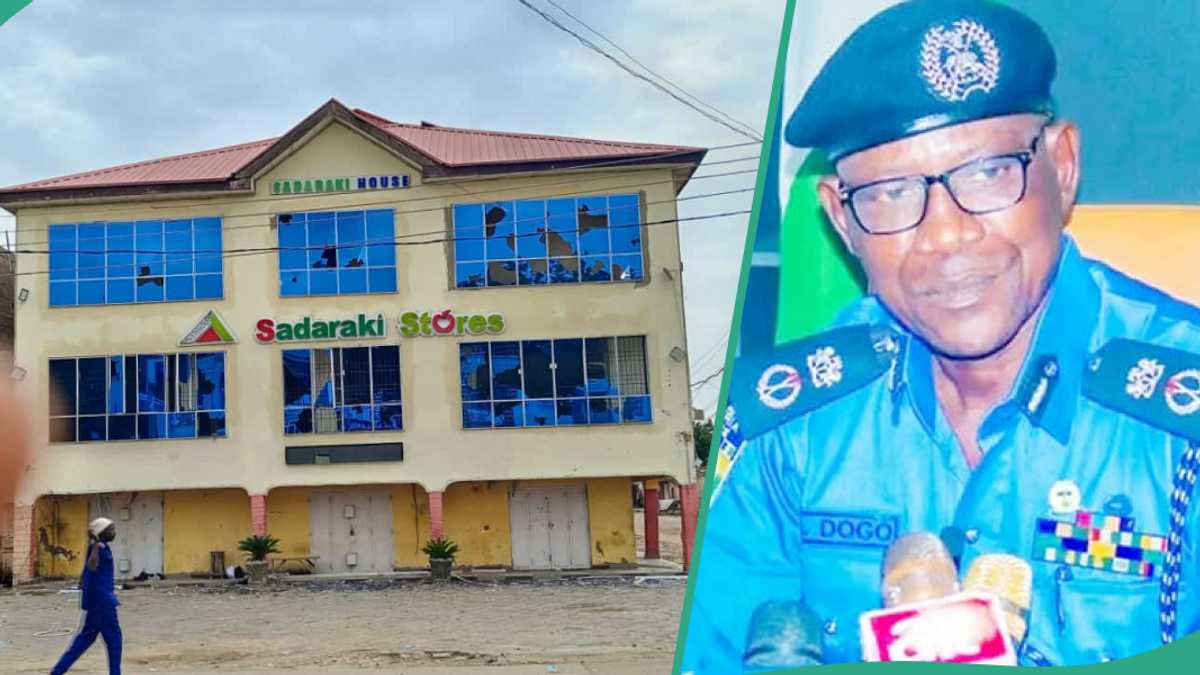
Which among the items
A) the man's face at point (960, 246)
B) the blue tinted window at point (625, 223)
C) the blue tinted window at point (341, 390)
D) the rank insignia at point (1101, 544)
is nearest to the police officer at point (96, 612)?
the man's face at point (960, 246)

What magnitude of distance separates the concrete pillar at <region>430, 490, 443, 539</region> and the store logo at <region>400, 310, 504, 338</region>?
10.8 ft

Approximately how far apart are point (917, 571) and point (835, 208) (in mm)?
3039

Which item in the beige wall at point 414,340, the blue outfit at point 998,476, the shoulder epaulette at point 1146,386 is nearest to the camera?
the blue outfit at point 998,476

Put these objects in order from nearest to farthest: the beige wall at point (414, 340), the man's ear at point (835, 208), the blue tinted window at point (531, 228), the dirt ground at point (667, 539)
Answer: the man's ear at point (835, 208)
the blue tinted window at point (531, 228)
the beige wall at point (414, 340)
the dirt ground at point (667, 539)

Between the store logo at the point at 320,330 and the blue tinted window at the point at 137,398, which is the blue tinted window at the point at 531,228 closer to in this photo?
the store logo at the point at 320,330

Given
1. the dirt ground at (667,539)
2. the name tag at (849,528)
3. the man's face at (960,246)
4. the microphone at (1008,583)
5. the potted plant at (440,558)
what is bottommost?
the dirt ground at (667,539)

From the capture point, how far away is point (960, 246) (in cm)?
947

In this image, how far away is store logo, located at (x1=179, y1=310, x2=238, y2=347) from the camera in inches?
917

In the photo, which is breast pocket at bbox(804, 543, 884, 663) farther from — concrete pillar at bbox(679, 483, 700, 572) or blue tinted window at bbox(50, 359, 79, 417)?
blue tinted window at bbox(50, 359, 79, 417)

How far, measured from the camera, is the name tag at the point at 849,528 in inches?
363

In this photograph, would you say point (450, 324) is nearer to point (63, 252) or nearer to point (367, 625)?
point (63, 252)

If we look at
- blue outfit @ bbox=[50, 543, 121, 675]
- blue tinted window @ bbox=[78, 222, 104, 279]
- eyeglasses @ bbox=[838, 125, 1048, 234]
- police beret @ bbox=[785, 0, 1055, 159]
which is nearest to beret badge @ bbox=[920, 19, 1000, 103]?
police beret @ bbox=[785, 0, 1055, 159]

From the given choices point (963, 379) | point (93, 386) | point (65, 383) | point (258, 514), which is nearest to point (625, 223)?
point (258, 514)

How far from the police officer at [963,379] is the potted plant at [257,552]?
15797 mm
